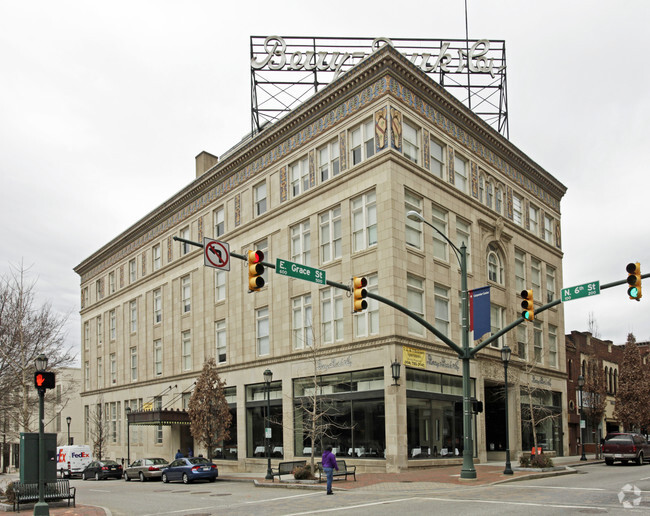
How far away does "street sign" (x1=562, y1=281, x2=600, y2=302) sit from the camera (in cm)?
2202

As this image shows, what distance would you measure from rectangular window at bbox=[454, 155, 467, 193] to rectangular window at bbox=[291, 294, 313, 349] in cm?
1066

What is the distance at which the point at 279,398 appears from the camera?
39.6m

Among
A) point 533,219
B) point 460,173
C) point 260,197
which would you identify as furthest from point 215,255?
point 533,219

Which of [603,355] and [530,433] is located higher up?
[603,355]

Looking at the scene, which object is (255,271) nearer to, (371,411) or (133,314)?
(371,411)

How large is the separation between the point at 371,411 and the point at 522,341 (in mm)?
15779

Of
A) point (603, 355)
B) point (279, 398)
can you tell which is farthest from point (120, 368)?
point (603, 355)

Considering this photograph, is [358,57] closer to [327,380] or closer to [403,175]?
[403,175]

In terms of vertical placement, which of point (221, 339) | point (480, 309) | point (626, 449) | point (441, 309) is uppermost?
point (441, 309)

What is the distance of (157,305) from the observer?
55.9 meters

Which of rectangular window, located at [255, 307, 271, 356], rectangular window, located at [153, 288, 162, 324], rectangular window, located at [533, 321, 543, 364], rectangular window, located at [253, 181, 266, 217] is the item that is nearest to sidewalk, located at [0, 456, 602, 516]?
rectangular window, located at [255, 307, 271, 356]

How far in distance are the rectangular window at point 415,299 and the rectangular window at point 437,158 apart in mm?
6235

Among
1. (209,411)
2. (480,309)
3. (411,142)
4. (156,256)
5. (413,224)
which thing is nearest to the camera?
(480,309)

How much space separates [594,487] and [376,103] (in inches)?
801
